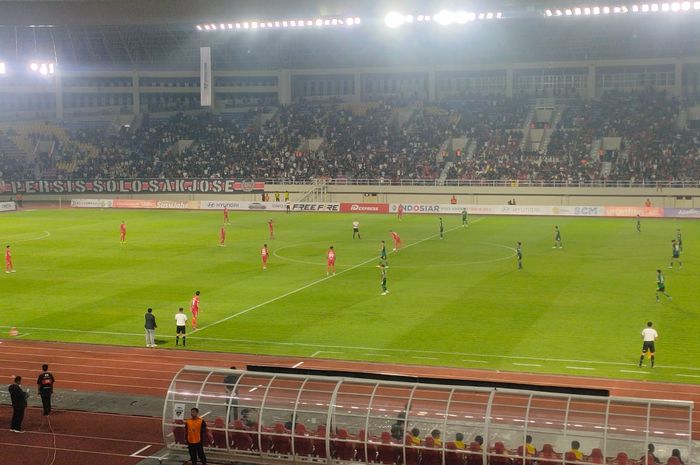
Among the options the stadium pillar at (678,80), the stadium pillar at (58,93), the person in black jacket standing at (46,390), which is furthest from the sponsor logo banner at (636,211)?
the stadium pillar at (58,93)

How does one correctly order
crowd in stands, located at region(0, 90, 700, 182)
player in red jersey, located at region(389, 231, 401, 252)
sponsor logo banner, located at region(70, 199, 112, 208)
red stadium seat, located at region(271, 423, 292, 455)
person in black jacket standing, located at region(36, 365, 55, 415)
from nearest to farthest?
red stadium seat, located at region(271, 423, 292, 455)
person in black jacket standing, located at region(36, 365, 55, 415)
player in red jersey, located at region(389, 231, 401, 252)
crowd in stands, located at region(0, 90, 700, 182)
sponsor logo banner, located at region(70, 199, 112, 208)

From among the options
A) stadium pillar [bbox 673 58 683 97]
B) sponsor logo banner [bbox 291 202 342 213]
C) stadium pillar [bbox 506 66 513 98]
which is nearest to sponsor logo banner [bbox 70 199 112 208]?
sponsor logo banner [bbox 291 202 342 213]

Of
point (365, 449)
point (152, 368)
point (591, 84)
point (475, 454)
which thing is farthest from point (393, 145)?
point (475, 454)

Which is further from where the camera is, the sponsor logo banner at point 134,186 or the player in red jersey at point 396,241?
the sponsor logo banner at point 134,186

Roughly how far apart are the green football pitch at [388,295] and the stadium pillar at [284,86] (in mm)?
45704

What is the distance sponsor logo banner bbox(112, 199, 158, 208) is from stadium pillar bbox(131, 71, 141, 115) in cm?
2242

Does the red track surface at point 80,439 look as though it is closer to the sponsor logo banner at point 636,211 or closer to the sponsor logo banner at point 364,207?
the sponsor logo banner at point 364,207

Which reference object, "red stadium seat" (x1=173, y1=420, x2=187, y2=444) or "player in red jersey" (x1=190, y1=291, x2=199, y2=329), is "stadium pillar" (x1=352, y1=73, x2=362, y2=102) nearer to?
"player in red jersey" (x1=190, y1=291, x2=199, y2=329)

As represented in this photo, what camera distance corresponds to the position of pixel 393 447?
56.0 feet

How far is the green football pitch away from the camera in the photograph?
93.4 feet

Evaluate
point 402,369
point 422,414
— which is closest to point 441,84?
point 402,369

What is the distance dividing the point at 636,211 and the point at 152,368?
5630 cm

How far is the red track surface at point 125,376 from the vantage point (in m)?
19.6

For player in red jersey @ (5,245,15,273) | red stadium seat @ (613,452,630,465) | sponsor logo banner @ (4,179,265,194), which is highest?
sponsor logo banner @ (4,179,265,194)
